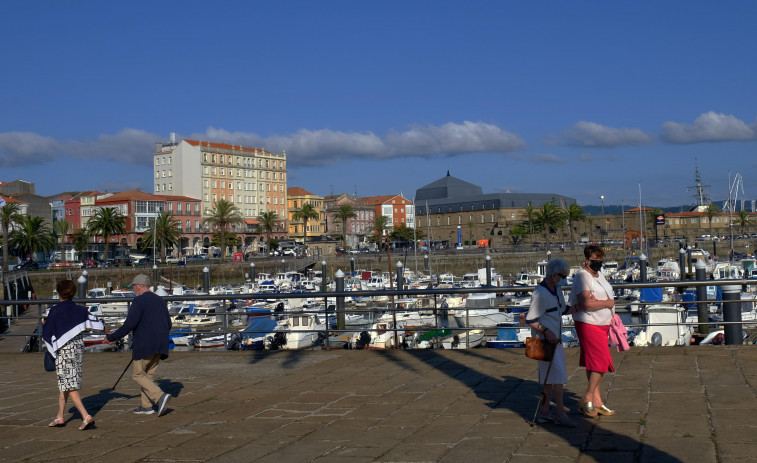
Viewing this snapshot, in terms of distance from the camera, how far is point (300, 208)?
143 metres

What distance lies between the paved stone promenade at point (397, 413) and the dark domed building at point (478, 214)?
13142cm

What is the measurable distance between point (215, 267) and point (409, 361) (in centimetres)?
7280

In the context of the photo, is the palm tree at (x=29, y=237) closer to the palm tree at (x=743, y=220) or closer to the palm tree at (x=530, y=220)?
the palm tree at (x=530, y=220)

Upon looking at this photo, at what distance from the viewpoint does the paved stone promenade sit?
6793mm

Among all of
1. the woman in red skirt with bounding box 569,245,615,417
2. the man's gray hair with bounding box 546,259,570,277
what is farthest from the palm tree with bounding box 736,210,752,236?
the man's gray hair with bounding box 546,259,570,277

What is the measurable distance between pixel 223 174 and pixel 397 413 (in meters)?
117

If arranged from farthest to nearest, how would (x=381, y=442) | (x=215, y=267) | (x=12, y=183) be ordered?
(x=12, y=183) < (x=215, y=267) < (x=381, y=442)

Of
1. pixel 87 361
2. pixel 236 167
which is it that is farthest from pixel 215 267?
pixel 87 361

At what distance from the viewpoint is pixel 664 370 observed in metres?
10.5

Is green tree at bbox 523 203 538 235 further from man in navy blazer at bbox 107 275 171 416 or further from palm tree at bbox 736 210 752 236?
man in navy blazer at bbox 107 275 171 416

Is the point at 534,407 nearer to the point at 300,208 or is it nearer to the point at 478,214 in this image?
the point at 300,208

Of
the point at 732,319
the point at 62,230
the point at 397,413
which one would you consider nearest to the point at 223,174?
the point at 62,230

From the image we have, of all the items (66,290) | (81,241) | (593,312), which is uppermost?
(81,241)

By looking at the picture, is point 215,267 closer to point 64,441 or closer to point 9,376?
point 9,376
